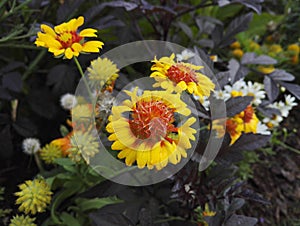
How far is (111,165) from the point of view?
3.12 feet

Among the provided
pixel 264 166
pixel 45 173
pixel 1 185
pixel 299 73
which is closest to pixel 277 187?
pixel 264 166

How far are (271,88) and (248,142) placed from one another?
0.28m

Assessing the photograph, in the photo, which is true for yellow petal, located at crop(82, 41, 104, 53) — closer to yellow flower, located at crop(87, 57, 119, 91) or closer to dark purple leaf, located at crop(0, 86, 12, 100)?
yellow flower, located at crop(87, 57, 119, 91)

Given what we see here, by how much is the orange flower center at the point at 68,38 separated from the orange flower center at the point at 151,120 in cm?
18

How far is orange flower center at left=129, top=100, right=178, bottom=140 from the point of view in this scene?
638 millimetres

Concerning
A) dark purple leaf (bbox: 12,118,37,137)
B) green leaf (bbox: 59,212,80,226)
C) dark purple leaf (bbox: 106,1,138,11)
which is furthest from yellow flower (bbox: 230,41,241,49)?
green leaf (bbox: 59,212,80,226)

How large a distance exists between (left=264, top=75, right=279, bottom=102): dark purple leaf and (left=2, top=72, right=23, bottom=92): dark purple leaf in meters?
0.66

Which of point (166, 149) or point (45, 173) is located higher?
point (166, 149)

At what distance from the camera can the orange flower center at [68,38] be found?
73cm

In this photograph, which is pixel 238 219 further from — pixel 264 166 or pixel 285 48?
pixel 285 48

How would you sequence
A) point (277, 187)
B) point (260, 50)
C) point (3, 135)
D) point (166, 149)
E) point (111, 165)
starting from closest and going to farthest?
point (166, 149) → point (111, 165) → point (3, 135) → point (277, 187) → point (260, 50)

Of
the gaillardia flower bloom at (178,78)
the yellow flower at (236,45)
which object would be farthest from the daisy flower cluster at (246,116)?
the yellow flower at (236,45)

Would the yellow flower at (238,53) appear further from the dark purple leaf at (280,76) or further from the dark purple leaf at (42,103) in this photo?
the dark purple leaf at (42,103)

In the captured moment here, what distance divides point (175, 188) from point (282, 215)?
1.81 feet
